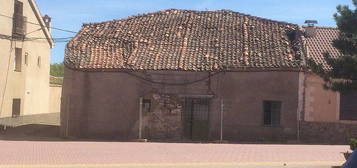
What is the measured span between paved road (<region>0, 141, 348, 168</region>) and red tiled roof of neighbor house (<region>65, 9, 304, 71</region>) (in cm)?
608

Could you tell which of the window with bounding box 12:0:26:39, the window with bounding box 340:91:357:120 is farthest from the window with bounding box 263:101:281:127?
the window with bounding box 12:0:26:39

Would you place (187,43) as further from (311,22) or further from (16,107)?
(16,107)

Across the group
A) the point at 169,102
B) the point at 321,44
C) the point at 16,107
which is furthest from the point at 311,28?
the point at 16,107

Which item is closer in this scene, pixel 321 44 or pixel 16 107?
pixel 321 44

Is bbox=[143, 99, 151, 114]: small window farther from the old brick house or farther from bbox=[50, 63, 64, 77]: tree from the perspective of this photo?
bbox=[50, 63, 64, 77]: tree

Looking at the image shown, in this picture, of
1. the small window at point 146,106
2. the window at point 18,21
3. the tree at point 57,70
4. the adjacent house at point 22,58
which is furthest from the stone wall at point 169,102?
the tree at point 57,70

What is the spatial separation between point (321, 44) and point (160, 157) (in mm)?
14860

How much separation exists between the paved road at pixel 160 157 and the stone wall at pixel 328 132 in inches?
162

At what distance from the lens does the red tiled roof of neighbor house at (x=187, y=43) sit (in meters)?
26.8

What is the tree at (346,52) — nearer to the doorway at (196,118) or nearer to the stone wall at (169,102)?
Answer: the stone wall at (169,102)

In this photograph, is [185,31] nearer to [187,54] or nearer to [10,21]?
[187,54]

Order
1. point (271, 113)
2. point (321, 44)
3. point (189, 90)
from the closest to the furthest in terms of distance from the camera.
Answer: point (189, 90) → point (271, 113) → point (321, 44)

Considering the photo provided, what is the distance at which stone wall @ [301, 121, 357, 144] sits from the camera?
83.5ft

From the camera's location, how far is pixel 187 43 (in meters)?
28.3
